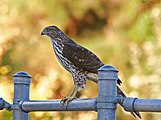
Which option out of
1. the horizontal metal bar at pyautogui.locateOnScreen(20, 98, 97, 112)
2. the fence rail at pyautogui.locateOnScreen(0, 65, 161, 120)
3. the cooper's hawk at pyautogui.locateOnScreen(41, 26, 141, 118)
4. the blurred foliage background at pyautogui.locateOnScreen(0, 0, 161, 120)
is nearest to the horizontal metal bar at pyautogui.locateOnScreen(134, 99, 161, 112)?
the fence rail at pyautogui.locateOnScreen(0, 65, 161, 120)

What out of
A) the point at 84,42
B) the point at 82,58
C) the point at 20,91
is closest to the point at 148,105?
the point at 20,91

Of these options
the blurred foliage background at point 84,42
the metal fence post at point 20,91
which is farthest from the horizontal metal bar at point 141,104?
the blurred foliage background at point 84,42

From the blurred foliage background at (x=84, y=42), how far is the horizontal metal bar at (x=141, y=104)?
252 centimetres

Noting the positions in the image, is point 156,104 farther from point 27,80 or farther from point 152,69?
point 152,69

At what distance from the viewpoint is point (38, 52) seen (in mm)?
10703

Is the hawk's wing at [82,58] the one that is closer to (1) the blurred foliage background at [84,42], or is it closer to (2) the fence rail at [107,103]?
(2) the fence rail at [107,103]

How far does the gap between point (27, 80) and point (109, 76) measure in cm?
68

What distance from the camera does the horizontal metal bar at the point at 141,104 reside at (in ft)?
9.58

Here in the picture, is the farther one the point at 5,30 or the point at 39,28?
the point at 39,28

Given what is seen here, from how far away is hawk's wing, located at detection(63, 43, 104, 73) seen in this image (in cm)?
428

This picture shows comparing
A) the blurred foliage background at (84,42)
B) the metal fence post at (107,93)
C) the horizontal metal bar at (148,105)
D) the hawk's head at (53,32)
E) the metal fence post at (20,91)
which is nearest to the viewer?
the horizontal metal bar at (148,105)

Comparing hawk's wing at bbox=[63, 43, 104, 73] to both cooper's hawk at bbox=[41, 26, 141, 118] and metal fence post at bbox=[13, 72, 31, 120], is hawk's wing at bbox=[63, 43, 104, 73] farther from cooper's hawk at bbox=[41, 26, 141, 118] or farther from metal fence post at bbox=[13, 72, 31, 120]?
metal fence post at bbox=[13, 72, 31, 120]

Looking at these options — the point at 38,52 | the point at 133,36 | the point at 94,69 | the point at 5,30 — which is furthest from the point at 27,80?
the point at 38,52

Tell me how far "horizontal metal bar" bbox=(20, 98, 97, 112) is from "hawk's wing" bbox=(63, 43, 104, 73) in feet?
2.54
